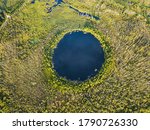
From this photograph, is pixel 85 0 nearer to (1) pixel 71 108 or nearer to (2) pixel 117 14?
(2) pixel 117 14

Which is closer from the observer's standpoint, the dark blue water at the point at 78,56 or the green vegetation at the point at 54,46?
the green vegetation at the point at 54,46

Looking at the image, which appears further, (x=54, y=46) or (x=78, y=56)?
(x=54, y=46)

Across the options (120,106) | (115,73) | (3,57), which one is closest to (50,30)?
(3,57)

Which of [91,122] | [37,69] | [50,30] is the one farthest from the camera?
[50,30]

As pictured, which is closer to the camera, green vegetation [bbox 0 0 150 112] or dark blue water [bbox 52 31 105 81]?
green vegetation [bbox 0 0 150 112]
